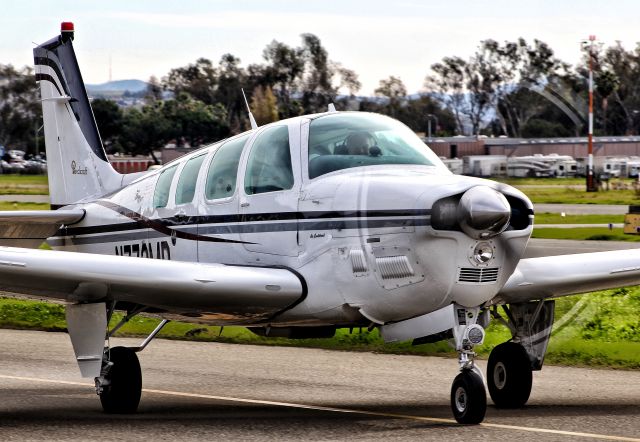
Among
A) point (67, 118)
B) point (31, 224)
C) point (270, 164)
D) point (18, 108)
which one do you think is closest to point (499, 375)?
point (270, 164)

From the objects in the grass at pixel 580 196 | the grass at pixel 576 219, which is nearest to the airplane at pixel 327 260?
the grass at pixel 576 219

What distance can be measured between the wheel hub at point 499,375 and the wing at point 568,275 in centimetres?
61

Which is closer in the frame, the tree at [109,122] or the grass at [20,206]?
the grass at [20,206]

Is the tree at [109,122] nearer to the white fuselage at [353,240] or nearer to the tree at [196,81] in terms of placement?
the tree at [196,81]

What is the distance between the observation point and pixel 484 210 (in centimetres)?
866

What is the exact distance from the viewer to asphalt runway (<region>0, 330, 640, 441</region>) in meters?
9.27

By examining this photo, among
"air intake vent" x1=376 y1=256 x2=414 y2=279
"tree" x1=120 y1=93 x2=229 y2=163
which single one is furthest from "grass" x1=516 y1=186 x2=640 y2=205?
"air intake vent" x1=376 y1=256 x2=414 y2=279

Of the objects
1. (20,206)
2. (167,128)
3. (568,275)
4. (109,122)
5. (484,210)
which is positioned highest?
(484,210)

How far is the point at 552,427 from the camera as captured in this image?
30.7ft

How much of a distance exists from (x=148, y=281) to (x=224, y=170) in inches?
61.6

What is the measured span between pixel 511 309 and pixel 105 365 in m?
3.84

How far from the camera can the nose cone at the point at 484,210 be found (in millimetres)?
8664

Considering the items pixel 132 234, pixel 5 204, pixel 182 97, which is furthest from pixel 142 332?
pixel 182 97

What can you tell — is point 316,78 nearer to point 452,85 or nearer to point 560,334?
point 452,85
